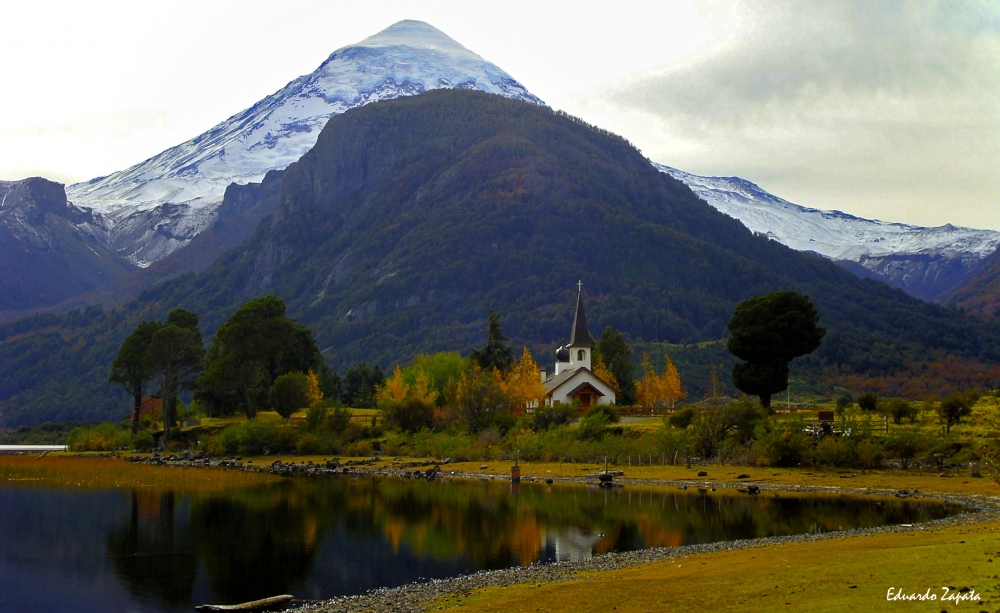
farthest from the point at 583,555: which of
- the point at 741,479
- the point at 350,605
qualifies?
the point at 741,479

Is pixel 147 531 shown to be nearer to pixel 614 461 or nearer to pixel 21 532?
pixel 21 532

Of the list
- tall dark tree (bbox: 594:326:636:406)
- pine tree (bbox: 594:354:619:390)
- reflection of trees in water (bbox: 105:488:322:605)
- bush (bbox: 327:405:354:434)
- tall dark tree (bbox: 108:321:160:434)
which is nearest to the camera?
reflection of trees in water (bbox: 105:488:322:605)

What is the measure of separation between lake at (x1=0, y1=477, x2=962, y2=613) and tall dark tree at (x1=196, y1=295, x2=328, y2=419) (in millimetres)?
37464

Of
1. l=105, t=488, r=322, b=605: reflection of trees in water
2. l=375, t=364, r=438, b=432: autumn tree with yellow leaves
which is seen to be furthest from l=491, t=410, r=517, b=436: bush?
l=105, t=488, r=322, b=605: reflection of trees in water

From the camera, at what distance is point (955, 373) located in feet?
540

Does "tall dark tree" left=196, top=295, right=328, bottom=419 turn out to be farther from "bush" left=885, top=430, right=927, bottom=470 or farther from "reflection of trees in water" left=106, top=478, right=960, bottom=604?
"bush" left=885, top=430, right=927, bottom=470

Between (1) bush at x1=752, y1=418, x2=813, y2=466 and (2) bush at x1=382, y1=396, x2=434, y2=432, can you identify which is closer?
(1) bush at x1=752, y1=418, x2=813, y2=466

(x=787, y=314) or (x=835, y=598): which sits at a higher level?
(x=787, y=314)

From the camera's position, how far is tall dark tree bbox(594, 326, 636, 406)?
102625 mm

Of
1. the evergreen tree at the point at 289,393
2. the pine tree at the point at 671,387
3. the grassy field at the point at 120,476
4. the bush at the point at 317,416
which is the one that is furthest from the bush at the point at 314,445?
the pine tree at the point at 671,387

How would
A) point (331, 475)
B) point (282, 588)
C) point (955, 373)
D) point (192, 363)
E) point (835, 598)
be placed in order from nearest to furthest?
point (835, 598)
point (282, 588)
point (331, 475)
point (192, 363)
point (955, 373)

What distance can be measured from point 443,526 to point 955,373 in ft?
473

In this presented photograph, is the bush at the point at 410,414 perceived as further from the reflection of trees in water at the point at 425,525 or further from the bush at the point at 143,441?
the reflection of trees in water at the point at 425,525

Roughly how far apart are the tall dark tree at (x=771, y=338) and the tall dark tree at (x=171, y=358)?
184 ft
